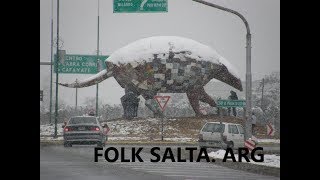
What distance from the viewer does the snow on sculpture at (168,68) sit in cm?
3453

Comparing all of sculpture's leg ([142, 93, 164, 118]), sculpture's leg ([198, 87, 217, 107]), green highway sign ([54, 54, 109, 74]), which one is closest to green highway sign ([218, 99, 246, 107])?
green highway sign ([54, 54, 109, 74])

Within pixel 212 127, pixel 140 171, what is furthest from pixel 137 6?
pixel 212 127

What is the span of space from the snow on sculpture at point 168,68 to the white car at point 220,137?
13661mm

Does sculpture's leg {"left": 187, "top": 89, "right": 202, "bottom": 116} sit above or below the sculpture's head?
below

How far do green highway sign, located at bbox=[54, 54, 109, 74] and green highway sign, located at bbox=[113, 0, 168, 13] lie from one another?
551 centimetres

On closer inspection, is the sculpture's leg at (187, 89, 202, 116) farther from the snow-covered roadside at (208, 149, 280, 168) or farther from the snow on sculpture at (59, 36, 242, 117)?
the snow-covered roadside at (208, 149, 280, 168)

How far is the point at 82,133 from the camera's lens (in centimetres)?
2034

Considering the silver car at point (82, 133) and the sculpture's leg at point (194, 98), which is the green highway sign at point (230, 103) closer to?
the silver car at point (82, 133)

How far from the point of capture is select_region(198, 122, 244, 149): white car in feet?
62.0

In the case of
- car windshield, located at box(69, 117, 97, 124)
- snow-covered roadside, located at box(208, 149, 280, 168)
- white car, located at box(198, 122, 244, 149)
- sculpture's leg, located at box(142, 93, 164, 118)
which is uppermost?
sculpture's leg, located at box(142, 93, 164, 118)

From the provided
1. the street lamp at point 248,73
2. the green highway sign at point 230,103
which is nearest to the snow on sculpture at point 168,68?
the street lamp at point 248,73
